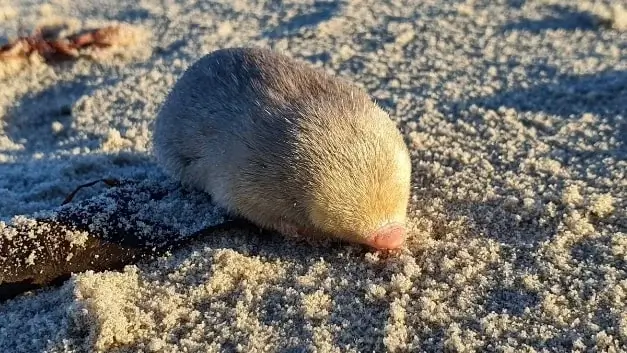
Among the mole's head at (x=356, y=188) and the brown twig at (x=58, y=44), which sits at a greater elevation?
the mole's head at (x=356, y=188)

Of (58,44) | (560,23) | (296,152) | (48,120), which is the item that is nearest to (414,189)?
(296,152)

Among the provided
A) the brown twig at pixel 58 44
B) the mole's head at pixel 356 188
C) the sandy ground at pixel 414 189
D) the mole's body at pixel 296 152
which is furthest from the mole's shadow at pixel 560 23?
the brown twig at pixel 58 44

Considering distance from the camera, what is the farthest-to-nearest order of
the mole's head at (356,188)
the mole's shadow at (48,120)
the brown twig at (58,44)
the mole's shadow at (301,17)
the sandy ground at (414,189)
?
1. the mole's shadow at (301,17)
2. the brown twig at (58,44)
3. the mole's shadow at (48,120)
4. the mole's head at (356,188)
5. the sandy ground at (414,189)

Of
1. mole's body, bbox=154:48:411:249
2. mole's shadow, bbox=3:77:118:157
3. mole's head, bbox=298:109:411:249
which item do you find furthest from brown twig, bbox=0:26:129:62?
mole's head, bbox=298:109:411:249

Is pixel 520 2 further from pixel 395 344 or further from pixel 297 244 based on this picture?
pixel 395 344

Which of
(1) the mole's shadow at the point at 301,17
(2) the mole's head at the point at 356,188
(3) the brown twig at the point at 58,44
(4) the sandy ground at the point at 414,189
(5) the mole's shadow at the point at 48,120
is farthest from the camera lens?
(1) the mole's shadow at the point at 301,17

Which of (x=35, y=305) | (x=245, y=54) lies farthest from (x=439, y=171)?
(x=35, y=305)

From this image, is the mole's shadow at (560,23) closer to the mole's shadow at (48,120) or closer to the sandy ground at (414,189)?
the sandy ground at (414,189)

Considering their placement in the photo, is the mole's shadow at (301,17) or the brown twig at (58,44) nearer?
the brown twig at (58,44)

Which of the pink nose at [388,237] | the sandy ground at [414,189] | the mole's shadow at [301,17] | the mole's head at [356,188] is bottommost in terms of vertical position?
the mole's shadow at [301,17]

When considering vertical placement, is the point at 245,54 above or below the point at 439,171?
above
